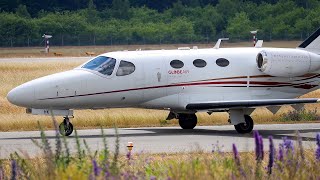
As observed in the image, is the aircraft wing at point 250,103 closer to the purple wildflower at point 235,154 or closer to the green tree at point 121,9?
the purple wildflower at point 235,154

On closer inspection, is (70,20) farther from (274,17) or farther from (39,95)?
(39,95)

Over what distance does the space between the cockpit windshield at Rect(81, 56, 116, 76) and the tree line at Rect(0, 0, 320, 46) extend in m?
59.7

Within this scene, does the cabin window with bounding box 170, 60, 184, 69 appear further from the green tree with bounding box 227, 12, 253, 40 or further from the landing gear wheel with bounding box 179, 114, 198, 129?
the green tree with bounding box 227, 12, 253, 40

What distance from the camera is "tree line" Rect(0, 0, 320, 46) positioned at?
8750cm

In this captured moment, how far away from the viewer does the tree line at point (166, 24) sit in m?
87.5

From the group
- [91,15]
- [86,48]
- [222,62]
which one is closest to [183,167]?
[222,62]

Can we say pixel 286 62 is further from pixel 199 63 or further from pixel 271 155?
pixel 271 155

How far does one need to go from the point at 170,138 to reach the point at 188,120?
2.81m

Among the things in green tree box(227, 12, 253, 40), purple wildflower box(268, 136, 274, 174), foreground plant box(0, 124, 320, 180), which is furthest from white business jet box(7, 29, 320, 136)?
green tree box(227, 12, 253, 40)

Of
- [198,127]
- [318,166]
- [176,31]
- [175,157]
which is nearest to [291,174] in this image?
[318,166]

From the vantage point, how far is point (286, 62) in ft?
82.8

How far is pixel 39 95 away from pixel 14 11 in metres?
78.6

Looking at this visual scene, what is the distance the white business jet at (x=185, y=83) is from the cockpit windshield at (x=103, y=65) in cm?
2

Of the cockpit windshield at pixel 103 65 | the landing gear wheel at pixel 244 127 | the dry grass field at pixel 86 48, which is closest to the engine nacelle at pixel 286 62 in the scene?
the landing gear wheel at pixel 244 127
